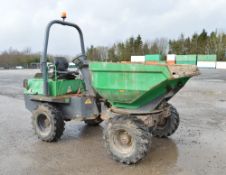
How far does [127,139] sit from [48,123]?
6.07 ft

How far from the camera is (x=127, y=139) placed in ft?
14.0

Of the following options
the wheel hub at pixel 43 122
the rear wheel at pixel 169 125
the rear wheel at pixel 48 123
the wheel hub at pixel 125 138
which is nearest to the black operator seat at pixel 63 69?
the rear wheel at pixel 48 123

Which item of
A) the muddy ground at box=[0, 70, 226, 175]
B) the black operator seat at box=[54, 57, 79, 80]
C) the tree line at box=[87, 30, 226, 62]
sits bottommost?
the muddy ground at box=[0, 70, 226, 175]

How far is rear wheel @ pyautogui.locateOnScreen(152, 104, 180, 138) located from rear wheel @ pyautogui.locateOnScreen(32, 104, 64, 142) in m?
1.89

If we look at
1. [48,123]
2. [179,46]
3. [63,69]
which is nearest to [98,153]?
[48,123]

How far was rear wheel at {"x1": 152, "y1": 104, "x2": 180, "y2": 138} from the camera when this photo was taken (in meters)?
5.23

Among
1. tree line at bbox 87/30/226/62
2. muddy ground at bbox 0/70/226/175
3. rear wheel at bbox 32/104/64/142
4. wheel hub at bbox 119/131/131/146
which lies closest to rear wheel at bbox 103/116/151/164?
wheel hub at bbox 119/131/131/146

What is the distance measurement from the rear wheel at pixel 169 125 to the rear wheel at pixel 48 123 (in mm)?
1893

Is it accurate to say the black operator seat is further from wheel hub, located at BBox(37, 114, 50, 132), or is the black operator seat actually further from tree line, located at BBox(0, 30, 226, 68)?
tree line, located at BBox(0, 30, 226, 68)

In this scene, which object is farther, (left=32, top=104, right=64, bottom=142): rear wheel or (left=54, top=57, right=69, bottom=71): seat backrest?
(left=54, top=57, right=69, bottom=71): seat backrest

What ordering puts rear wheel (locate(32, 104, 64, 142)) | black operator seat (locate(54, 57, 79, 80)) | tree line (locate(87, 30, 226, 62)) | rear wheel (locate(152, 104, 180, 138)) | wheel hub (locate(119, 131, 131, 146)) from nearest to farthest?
wheel hub (locate(119, 131, 131, 146)) → rear wheel (locate(32, 104, 64, 142)) → rear wheel (locate(152, 104, 180, 138)) → black operator seat (locate(54, 57, 79, 80)) → tree line (locate(87, 30, 226, 62))

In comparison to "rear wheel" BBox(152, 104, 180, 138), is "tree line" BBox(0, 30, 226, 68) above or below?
above

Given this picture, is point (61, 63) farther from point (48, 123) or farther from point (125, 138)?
point (125, 138)

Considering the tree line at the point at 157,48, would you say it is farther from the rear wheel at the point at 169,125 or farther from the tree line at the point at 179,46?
the rear wheel at the point at 169,125
